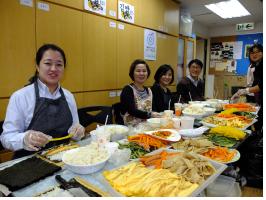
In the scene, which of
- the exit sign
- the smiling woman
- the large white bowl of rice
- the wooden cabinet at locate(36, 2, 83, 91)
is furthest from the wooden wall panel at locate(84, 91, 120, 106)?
the exit sign

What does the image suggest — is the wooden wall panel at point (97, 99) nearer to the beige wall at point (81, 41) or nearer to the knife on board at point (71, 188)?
the beige wall at point (81, 41)

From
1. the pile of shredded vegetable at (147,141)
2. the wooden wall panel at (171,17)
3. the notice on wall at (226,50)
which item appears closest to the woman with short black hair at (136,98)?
the pile of shredded vegetable at (147,141)

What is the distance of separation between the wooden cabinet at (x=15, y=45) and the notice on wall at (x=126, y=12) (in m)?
1.31

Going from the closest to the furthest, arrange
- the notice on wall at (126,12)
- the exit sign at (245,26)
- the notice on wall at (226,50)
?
the notice on wall at (126,12)
the exit sign at (245,26)
the notice on wall at (226,50)

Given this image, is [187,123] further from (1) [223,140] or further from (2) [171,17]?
(2) [171,17]

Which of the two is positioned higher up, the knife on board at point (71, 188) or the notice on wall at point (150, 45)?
the notice on wall at point (150, 45)

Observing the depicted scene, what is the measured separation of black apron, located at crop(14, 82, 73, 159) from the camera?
4.99 feet

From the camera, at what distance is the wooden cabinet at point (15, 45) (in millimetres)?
2059

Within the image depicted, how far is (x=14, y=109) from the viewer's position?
1.45 metres

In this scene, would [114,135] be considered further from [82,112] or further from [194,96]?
[194,96]

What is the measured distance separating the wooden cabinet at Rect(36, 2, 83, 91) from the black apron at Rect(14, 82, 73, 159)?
102cm

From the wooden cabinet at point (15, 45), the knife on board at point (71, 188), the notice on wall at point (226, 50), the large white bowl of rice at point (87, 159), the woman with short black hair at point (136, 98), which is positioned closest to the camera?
the knife on board at point (71, 188)

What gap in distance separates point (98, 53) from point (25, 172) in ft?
7.35

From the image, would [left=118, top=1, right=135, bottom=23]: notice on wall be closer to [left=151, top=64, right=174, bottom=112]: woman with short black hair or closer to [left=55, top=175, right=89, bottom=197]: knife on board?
[left=151, top=64, right=174, bottom=112]: woman with short black hair
